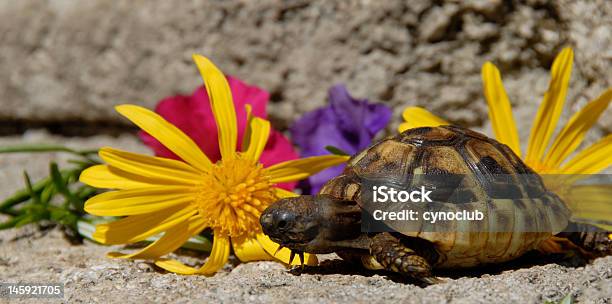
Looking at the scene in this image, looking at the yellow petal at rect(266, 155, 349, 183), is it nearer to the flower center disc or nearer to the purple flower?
the flower center disc

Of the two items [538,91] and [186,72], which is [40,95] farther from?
[538,91]

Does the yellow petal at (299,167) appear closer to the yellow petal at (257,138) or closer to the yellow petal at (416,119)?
the yellow petal at (257,138)

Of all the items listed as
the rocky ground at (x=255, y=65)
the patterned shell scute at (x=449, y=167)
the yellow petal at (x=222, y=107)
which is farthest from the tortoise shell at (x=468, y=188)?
the yellow petal at (x=222, y=107)

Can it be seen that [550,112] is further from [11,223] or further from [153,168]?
[11,223]

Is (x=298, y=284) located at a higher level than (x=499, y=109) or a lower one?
lower

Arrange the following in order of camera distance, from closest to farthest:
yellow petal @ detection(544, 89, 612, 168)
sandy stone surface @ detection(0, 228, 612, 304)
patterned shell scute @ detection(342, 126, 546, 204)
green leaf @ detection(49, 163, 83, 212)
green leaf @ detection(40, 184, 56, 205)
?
sandy stone surface @ detection(0, 228, 612, 304) < patterned shell scute @ detection(342, 126, 546, 204) < yellow petal @ detection(544, 89, 612, 168) < green leaf @ detection(49, 163, 83, 212) < green leaf @ detection(40, 184, 56, 205)

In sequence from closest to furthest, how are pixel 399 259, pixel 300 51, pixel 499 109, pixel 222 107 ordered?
pixel 399 259, pixel 222 107, pixel 499 109, pixel 300 51

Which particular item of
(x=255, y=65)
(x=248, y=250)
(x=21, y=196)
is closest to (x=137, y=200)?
(x=248, y=250)

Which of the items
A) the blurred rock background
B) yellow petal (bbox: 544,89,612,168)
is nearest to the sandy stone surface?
yellow petal (bbox: 544,89,612,168)
